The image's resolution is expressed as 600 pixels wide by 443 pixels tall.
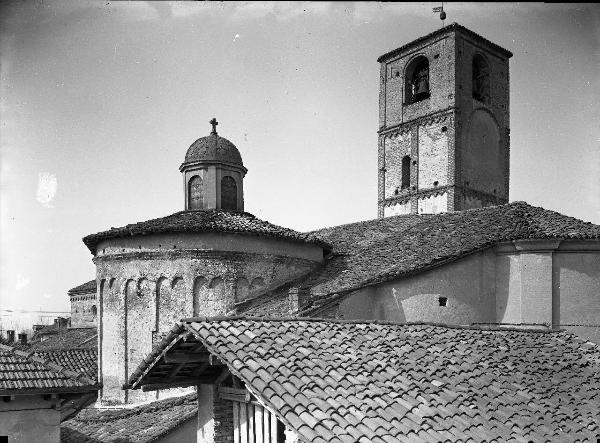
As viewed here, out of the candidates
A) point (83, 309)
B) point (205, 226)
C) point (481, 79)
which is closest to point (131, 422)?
point (205, 226)

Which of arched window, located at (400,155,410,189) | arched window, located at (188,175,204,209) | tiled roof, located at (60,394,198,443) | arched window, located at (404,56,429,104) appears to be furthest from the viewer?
arched window, located at (404,56,429,104)

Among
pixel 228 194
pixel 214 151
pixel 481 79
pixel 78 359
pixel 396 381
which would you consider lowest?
pixel 78 359

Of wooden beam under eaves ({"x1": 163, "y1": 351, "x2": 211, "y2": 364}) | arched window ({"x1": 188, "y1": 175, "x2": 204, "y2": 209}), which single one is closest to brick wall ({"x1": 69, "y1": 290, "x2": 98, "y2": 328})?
arched window ({"x1": 188, "y1": 175, "x2": 204, "y2": 209})

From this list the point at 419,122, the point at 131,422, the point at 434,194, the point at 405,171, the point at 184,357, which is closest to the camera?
the point at 184,357

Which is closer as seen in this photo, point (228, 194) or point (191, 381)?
point (191, 381)

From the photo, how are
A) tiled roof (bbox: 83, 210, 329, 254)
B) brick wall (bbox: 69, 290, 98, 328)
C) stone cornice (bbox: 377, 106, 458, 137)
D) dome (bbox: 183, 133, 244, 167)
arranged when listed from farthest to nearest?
brick wall (bbox: 69, 290, 98, 328)
stone cornice (bbox: 377, 106, 458, 137)
dome (bbox: 183, 133, 244, 167)
tiled roof (bbox: 83, 210, 329, 254)

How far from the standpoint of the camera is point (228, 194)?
20.8m

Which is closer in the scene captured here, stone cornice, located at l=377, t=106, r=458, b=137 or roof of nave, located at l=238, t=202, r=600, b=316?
roof of nave, located at l=238, t=202, r=600, b=316

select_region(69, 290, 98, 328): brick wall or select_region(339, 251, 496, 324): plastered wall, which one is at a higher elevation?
select_region(339, 251, 496, 324): plastered wall

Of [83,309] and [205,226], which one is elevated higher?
[205,226]

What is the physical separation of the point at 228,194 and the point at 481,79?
18.7 meters

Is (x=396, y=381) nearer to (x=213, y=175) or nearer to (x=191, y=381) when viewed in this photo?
(x=191, y=381)

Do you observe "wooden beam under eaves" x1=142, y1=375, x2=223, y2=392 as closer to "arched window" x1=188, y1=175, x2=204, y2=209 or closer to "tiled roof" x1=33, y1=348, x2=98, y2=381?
"tiled roof" x1=33, y1=348, x2=98, y2=381

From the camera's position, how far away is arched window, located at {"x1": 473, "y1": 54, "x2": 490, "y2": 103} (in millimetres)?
32875
